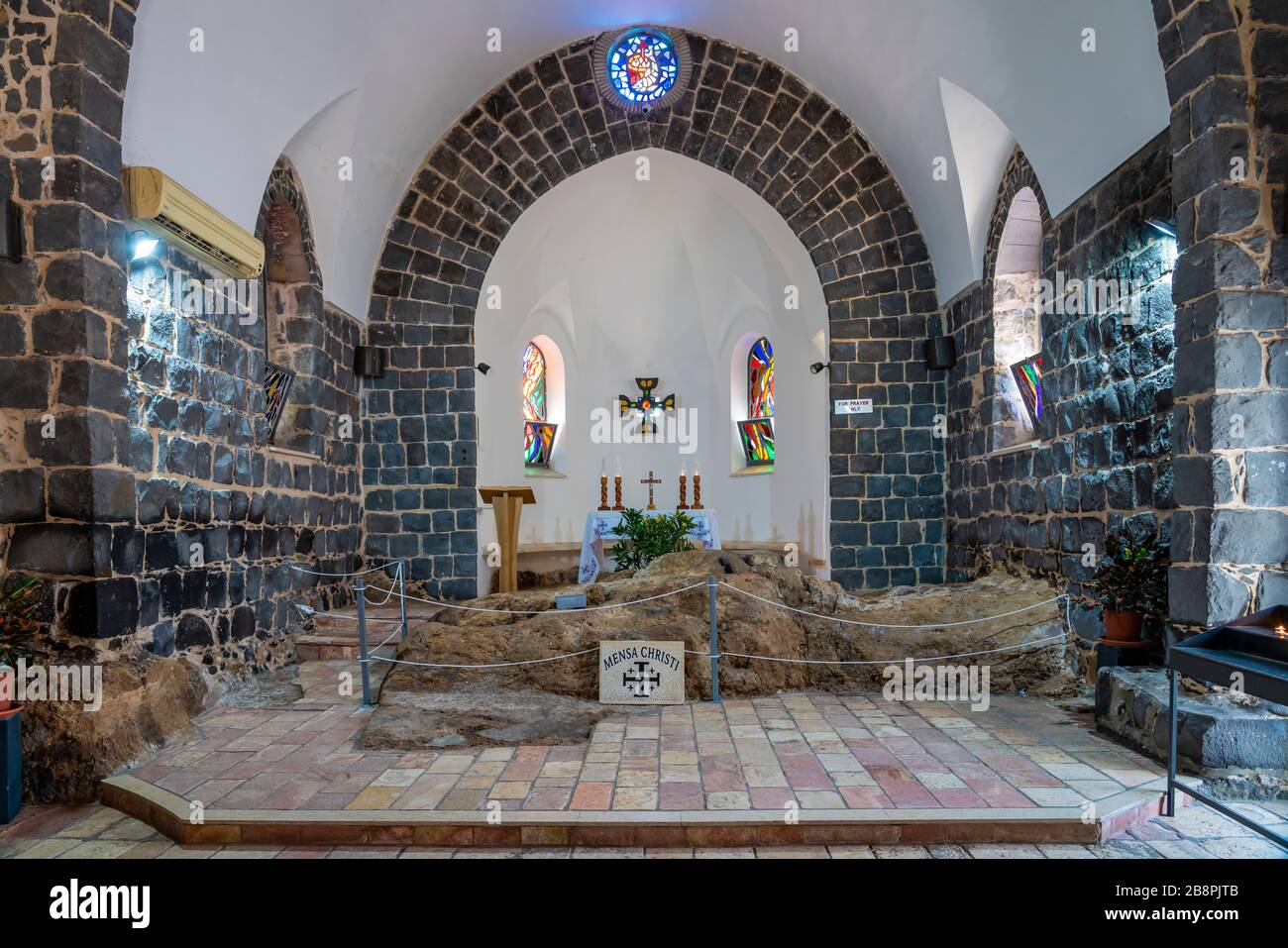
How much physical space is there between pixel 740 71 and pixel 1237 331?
19.4ft

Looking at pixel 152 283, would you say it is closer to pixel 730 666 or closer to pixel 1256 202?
pixel 730 666

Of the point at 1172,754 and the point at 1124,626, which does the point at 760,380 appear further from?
the point at 1172,754

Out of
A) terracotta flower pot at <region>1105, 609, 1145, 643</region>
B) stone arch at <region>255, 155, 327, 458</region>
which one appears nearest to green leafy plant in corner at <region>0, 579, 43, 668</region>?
stone arch at <region>255, 155, 327, 458</region>

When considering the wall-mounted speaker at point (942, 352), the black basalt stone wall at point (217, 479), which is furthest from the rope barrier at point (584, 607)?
the wall-mounted speaker at point (942, 352)

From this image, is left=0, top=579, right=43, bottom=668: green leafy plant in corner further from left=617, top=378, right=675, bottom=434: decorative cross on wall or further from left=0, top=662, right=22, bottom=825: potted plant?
left=617, top=378, right=675, bottom=434: decorative cross on wall

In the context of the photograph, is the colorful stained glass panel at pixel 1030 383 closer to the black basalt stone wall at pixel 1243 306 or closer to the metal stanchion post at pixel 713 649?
the black basalt stone wall at pixel 1243 306

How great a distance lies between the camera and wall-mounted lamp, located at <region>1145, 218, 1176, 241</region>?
4.66 m

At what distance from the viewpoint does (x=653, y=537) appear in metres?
8.49

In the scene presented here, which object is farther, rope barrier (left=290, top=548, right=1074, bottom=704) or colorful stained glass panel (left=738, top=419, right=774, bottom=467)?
colorful stained glass panel (left=738, top=419, right=774, bottom=467)

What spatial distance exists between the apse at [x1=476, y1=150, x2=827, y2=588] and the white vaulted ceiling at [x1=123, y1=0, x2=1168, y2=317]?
1.45 metres

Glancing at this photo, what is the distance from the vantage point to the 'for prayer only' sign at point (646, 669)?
5035 mm

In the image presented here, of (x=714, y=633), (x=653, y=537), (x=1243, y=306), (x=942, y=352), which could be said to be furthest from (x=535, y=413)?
(x=1243, y=306)

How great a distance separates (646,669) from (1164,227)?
3.92 meters

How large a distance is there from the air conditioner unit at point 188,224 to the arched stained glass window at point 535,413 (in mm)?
6013
